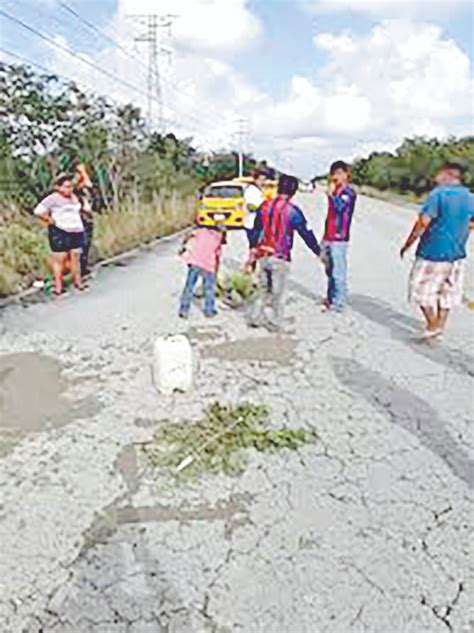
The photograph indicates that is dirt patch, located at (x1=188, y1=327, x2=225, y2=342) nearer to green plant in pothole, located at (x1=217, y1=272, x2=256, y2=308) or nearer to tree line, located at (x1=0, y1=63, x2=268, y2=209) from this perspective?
green plant in pothole, located at (x1=217, y1=272, x2=256, y2=308)

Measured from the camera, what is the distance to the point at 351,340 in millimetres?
6234

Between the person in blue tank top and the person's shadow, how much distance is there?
0.32 metres

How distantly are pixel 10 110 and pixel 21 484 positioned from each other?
1556cm

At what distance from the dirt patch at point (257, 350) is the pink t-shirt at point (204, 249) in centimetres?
112

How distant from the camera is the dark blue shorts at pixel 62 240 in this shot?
26.6 ft

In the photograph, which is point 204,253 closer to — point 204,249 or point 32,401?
point 204,249

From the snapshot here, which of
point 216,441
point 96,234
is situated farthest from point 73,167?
point 216,441

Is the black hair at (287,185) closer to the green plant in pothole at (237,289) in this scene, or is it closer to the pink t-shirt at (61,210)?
the green plant in pothole at (237,289)

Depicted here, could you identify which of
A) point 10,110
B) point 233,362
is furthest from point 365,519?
point 10,110

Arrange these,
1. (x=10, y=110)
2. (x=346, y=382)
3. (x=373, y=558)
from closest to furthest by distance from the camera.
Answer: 1. (x=373, y=558)
2. (x=346, y=382)
3. (x=10, y=110)

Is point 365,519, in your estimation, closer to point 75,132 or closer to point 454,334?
point 454,334

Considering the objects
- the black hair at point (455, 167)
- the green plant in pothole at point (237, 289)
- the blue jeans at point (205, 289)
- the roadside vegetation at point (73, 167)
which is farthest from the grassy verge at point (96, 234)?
the black hair at point (455, 167)

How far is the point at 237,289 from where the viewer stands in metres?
7.84

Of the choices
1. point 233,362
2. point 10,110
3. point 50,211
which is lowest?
point 233,362
